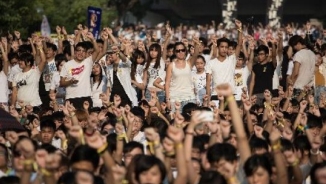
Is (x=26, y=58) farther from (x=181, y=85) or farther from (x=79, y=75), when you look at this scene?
(x=181, y=85)

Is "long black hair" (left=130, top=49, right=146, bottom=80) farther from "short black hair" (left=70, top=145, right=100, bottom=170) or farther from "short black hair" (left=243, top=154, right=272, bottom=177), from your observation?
"short black hair" (left=243, top=154, right=272, bottom=177)

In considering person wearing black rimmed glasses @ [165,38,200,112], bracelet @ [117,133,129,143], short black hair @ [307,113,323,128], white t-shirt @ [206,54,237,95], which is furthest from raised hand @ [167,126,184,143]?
white t-shirt @ [206,54,237,95]

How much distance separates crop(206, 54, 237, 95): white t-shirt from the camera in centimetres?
1591

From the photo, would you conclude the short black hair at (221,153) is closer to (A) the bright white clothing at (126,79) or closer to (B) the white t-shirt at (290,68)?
(A) the bright white clothing at (126,79)

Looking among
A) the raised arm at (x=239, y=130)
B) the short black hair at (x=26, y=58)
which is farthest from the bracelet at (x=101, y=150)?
the short black hair at (x=26, y=58)

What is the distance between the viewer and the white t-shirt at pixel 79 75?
52.3 feet

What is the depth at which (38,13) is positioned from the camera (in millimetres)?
33281

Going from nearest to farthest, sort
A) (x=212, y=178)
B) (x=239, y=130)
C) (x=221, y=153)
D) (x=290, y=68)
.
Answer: (x=212, y=178), (x=221, y=153), (x=239, y=130), (x=290, y=68)

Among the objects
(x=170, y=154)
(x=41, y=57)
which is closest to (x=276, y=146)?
(x=170, y=154)

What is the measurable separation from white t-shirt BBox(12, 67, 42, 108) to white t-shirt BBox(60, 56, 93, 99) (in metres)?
0.43

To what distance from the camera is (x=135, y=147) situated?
9633 mm

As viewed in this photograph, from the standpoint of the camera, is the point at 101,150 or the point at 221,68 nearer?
the point at 101,150

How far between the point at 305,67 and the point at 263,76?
0.64 metres

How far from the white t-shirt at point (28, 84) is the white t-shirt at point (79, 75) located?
43cm
